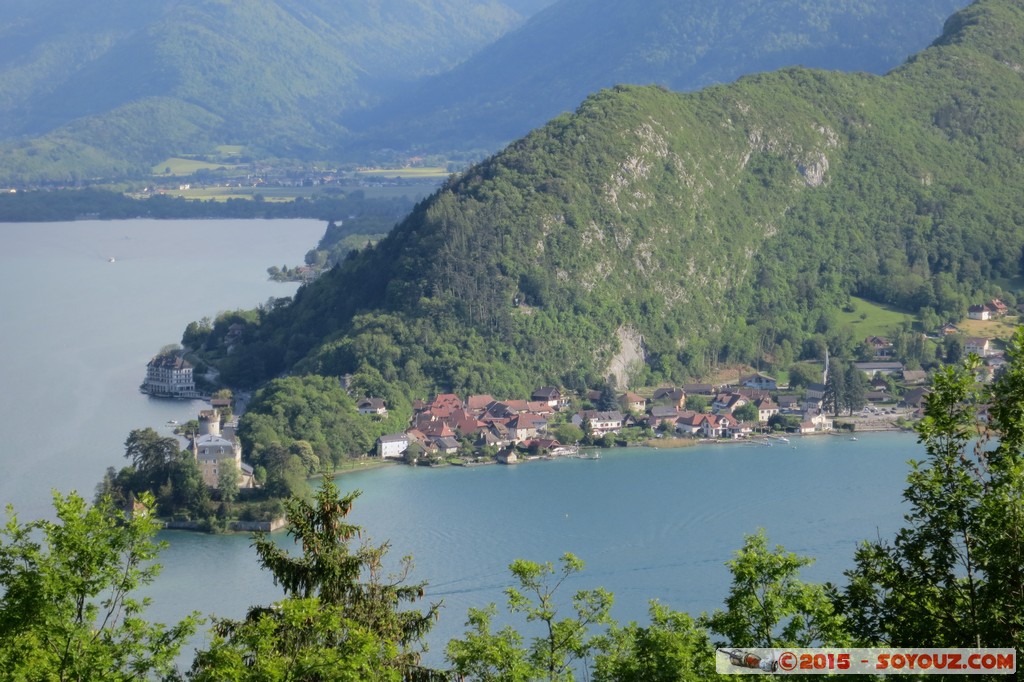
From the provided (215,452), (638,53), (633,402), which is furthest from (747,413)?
(638,53)

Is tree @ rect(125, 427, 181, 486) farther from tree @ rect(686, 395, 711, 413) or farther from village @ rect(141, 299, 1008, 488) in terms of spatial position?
tree @ rect(686, 395, 711, 413)

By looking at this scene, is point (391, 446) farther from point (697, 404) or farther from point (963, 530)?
point (963, 530)

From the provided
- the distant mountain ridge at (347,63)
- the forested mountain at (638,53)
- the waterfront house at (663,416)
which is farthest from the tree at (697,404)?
the distant mountain ridge at (347,63)

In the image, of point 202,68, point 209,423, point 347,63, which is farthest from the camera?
point 347,63

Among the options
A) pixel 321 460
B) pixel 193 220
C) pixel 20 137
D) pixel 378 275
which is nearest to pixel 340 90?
pixel 20 137

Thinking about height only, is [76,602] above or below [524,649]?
above

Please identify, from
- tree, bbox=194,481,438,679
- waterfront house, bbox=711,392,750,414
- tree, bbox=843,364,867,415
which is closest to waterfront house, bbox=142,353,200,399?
waterfront house, bbox=711,392,750,414

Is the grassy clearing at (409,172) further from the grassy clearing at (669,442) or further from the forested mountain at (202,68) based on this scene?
the grassy clearing at (669,442)
